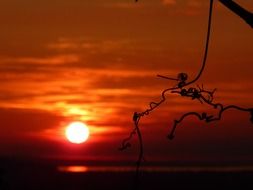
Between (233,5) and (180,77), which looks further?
(180,77)

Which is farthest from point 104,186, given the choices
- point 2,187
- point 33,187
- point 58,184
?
point 2,187

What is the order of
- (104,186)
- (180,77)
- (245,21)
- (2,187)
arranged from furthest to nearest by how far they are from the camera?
(104,186) → (2,187) → (180,77) → (245,21)

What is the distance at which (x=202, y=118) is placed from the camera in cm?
226

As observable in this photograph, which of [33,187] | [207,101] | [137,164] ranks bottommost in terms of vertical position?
[137,164]

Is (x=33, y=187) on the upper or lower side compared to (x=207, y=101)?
upper

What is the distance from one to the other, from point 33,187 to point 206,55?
943 inches

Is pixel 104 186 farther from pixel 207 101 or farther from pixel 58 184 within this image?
pixel 207 101

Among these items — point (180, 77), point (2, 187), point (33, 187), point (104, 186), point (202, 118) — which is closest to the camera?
point (202, 118)

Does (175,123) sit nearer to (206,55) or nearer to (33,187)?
(206,55)

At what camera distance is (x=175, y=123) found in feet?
7.60

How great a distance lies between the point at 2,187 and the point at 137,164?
123 cm

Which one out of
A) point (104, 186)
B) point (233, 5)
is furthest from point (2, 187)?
point (104, 186)

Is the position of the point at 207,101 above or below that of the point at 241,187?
below

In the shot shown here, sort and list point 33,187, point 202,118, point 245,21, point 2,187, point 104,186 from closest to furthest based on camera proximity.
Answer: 1. point 245,21
2. point 202,118
3. point 2,187
4. point 33,187
5. point 104,186
